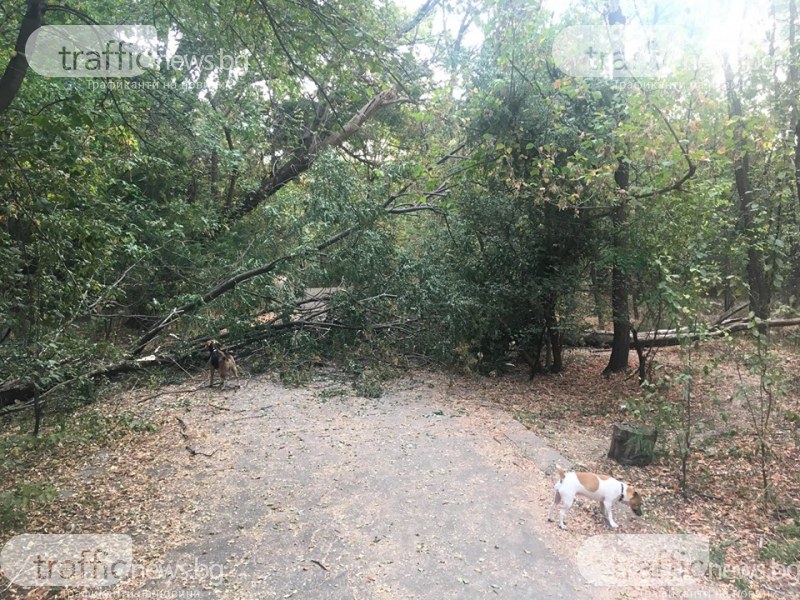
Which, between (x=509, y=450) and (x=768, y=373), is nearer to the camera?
(x=768, y=373)

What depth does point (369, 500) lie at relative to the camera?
367 centimetres

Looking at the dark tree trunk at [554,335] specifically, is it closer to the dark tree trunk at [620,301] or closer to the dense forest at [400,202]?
the dense forest at [400,202]

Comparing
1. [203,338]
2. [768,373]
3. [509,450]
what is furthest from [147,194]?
[768,373]

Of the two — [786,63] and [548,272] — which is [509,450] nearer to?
[548,272]

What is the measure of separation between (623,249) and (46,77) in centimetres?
670

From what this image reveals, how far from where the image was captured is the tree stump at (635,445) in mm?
4582

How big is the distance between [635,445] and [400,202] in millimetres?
5607

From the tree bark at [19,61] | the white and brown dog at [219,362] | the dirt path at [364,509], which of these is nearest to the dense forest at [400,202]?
the tree bark at [19,61]

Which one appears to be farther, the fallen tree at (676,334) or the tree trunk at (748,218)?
the tree trunk at (748,218)

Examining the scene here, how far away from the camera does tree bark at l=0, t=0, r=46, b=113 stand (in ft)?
9.41

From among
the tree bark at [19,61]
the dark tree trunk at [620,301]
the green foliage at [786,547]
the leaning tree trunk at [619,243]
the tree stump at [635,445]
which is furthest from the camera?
the dark tree trunk at [620,301]

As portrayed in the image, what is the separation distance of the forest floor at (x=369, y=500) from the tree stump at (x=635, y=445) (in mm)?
123

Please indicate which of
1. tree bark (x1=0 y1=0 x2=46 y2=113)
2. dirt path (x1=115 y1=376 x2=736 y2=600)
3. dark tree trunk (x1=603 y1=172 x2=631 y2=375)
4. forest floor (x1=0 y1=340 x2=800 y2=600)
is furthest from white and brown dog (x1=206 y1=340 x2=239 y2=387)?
dark tree trunk (x1=603 y1=172 x2=631 y2=375)

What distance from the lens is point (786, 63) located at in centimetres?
669
